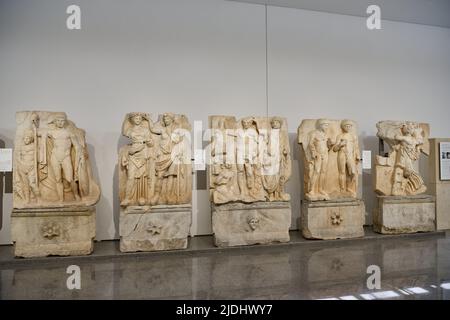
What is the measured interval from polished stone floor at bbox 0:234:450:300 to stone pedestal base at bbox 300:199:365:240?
24cm

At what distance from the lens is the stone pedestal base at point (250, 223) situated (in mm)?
4199

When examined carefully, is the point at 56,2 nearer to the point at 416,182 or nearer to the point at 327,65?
the point at 327,65

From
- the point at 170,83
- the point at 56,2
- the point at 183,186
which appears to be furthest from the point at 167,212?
the point at 56,2

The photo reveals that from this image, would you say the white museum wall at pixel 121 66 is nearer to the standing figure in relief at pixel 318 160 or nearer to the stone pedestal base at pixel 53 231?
the stone pedestal base at pixel 53 231

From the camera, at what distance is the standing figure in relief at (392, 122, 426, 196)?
16.1 feet

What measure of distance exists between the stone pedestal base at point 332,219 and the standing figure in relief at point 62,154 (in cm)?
317

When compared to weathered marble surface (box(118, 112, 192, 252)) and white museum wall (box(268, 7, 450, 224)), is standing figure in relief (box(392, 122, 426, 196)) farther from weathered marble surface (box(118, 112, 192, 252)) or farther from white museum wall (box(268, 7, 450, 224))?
weathered marble surface (box(118, 112, 192, 252))

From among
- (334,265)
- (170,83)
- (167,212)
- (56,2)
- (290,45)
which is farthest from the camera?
(290,45)

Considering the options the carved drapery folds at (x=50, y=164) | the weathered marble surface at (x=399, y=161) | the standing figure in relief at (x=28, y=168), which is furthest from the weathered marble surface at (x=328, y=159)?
the standing figure in relief at (x=28, y=168)

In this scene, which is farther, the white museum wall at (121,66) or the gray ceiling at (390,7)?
the gray ceiling at (390,7)

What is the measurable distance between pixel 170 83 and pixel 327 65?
275 centimetres

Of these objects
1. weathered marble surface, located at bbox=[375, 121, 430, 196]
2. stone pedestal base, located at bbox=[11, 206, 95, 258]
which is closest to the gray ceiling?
weathered marble surface, located at bbox=[375, 121, 430, 196]

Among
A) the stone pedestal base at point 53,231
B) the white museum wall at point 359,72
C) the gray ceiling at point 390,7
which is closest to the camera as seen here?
the stone pedestal base at point 53,231

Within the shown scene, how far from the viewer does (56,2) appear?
15.2 ft
